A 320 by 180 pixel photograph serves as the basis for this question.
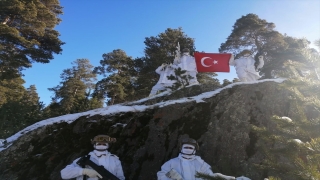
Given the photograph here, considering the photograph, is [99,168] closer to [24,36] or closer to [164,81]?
[164,81]

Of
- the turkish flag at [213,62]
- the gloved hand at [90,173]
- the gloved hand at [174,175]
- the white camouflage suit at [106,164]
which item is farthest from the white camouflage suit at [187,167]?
the turkish flag at [213,62]

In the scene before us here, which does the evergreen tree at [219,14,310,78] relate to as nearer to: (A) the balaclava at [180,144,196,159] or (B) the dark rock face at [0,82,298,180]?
(B) the dark rock face at [0,82,298,180]

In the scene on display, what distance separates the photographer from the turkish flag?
580 inches

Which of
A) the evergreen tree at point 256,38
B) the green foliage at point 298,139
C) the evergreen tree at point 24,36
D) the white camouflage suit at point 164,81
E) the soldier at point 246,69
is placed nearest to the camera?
the green foliage at point 298,139

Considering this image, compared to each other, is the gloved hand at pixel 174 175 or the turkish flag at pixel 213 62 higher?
the turkish flag at pixel 213 62

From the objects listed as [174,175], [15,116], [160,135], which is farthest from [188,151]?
[15,116]

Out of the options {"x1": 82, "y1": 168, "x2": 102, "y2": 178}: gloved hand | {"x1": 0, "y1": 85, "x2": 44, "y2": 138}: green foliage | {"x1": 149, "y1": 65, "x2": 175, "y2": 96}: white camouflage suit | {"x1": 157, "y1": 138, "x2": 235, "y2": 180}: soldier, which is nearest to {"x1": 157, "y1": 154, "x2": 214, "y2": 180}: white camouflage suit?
{"x1": 157, "y1": 138, "x2": 235, "y2": 180}: soldier

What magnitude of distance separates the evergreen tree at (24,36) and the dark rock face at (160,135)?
11.6 m

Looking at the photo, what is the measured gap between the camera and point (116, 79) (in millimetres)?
24500

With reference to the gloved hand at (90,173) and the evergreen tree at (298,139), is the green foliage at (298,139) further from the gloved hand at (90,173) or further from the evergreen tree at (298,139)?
the gloved hand at (90,173)

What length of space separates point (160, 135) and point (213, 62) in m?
8.53

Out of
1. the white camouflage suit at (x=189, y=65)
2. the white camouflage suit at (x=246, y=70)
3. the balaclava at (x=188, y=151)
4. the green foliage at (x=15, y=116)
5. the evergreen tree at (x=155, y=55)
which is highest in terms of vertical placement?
the evergreen tree at (x=155, y=55)

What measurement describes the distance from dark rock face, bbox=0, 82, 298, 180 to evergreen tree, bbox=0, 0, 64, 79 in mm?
11551

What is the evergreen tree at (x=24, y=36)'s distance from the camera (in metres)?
17.4
